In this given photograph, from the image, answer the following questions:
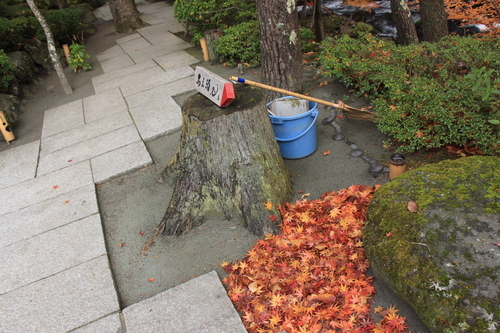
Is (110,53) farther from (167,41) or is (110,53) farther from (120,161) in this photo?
(120,161)

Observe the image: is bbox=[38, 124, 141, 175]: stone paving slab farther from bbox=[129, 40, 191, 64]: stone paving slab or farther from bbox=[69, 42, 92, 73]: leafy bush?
bbox=[69, 42, 92, 73]: leafy bush

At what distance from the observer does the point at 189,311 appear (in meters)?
2.84

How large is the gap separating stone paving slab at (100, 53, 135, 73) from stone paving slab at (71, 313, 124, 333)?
723cm

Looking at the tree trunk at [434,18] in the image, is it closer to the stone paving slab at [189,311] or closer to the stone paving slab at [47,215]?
the stone paving slab at [189,311]

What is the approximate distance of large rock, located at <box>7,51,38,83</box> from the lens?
26.5 ft

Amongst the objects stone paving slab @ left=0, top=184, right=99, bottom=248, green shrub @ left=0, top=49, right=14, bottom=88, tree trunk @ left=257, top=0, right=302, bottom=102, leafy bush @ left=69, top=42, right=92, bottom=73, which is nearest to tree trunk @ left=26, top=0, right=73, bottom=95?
green shrub @ left=0, top=49, right=14, bottom=88

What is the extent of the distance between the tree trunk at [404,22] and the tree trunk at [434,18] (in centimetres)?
37

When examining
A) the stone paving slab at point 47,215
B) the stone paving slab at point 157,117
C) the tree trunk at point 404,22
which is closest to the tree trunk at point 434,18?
the tree trunk at point 404,22

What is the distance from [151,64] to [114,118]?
271cm

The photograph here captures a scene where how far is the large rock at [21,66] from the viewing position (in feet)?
26.5

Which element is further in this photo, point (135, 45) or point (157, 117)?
point (135, 45)

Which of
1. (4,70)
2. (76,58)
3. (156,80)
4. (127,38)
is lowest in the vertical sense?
(156,80)

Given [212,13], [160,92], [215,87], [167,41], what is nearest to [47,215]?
[215,87]

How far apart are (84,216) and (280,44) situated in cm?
351
